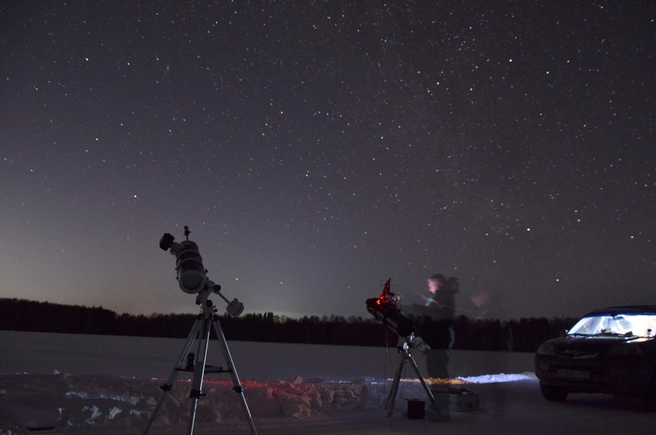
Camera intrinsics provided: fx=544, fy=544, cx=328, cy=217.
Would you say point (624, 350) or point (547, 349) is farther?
point (547, 349)

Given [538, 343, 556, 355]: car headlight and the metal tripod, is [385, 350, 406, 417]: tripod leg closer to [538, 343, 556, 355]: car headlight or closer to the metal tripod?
the metal tripod

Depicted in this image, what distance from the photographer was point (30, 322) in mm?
54969

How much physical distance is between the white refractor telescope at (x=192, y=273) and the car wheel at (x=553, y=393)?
274 inches

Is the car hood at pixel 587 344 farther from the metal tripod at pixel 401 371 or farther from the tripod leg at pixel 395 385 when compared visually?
the tripod leg at pixel 395 385

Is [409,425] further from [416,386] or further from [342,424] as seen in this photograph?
[416,386]

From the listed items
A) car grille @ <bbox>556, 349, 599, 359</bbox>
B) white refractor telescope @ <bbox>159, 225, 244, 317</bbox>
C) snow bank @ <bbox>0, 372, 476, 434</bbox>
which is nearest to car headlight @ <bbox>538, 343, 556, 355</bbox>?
car grille @ <bbox>556, 349, 599, 359</bbox>

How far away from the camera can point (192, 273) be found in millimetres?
4762

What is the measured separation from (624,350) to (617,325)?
1410mm

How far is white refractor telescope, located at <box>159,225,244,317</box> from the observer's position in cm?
479

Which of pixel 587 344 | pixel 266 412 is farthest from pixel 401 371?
pixel 587 344

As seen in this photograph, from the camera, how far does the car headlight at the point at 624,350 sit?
848 centimetres

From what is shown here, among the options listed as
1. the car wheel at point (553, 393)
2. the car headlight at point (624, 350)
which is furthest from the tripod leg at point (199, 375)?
the car wheel at point (553, 393)

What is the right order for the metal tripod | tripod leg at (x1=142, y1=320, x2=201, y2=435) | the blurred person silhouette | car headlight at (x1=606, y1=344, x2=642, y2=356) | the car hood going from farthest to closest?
1. the blurred person silhouette
2. the car hood
3. car headlight at (x1=606, y1=344, x2=642, y2=356)
4. the metal tripod
5. tripod leg at (x1=142, y1=320, x2=201, y2=435)

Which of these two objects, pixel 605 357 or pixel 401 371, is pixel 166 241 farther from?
pixel 605 357
